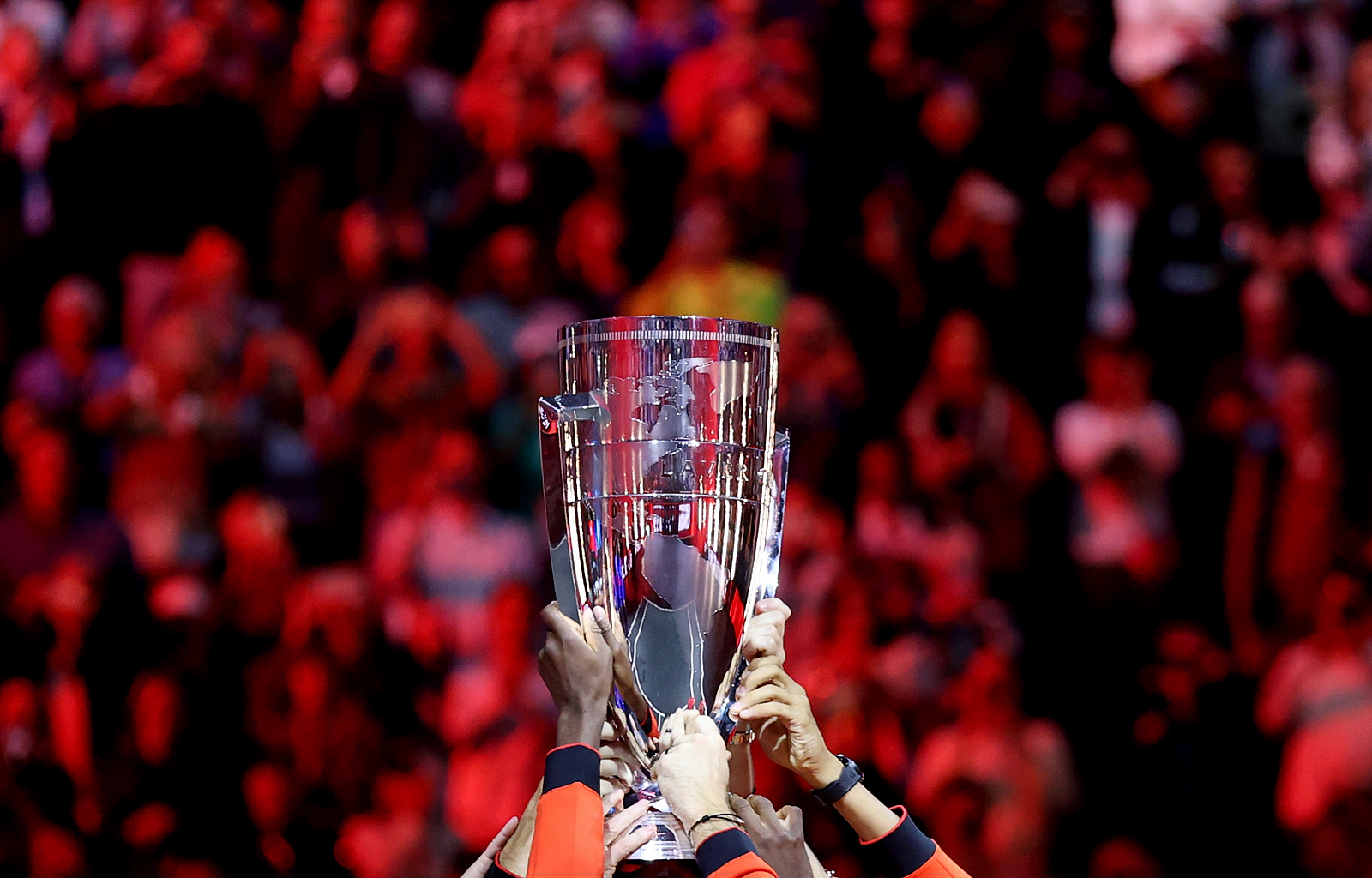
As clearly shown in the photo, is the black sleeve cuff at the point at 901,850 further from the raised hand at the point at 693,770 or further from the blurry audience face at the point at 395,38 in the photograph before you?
the blurry audience face at the point at 395,38

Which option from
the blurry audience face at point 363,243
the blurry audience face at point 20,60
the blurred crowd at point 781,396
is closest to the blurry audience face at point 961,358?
the blurred crowd at point 781,396

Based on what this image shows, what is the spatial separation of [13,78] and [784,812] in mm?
3592

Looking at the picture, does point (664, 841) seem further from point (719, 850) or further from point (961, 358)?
point (961, 358)

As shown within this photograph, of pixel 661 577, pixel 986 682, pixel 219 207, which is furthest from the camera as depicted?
pixel 219 207

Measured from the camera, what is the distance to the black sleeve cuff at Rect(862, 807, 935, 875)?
1349mm

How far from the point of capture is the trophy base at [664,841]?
120 cm

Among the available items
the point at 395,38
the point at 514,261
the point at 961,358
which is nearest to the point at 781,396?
the point at 961,358

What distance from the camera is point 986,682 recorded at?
3197 millimetres

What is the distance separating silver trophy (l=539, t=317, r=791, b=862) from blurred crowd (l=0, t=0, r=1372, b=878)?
1859 millimetres

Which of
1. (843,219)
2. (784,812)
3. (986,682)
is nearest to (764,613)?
(784,812)

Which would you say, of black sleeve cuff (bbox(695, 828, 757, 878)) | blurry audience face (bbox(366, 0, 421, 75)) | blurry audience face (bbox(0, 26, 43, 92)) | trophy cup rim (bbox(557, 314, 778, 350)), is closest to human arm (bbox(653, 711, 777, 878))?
black sleeve cuff (bbox(695, 828, 757, 878))

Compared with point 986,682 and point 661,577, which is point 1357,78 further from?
point 661,577

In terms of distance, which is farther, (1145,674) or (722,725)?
(1145,674)

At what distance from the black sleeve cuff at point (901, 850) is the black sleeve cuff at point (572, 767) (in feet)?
1.20
